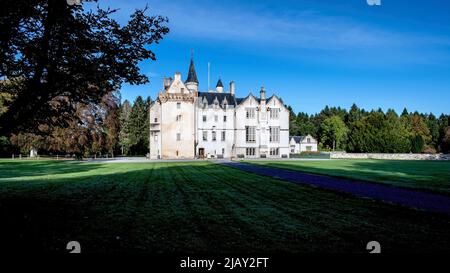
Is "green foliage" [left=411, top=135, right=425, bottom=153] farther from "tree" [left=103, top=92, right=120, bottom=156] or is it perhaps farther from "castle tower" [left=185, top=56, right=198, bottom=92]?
"tree" [left=103, top=92, right=120, bottom=156]

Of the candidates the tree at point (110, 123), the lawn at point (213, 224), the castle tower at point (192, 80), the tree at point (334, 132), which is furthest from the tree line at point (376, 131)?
the lawn at point (213, 224)

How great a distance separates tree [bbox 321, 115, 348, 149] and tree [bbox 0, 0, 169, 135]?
120377 millimetres

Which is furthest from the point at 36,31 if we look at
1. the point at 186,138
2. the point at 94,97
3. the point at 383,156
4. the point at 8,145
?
the point at 8,145

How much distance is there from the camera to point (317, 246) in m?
7.12

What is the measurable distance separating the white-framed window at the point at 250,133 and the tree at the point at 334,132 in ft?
211

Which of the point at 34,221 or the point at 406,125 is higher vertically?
the point at 406,125

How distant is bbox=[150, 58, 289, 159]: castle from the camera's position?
64.1 m

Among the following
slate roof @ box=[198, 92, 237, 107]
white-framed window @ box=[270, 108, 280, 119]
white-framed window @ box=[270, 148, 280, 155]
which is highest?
slate roof @ box=[198, 92, 237, 107]

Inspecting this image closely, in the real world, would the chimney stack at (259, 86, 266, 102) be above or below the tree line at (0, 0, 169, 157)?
above

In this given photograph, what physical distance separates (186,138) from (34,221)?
55.5 m

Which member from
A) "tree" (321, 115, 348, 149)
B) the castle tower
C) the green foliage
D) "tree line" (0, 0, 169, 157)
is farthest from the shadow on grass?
"tree" (321, 115, 348, 149)

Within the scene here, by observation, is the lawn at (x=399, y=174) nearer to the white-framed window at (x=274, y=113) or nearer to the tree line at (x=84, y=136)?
the white-framed window at (x=274, y=113)

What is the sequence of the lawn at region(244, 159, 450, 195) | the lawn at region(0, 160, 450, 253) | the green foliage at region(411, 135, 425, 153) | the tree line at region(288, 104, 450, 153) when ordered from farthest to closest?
the green foliage at region(411, 135, 425, 153)
the tree line at region(288, 104, 450, 153)
the lawn at region(244, 159, 450, 195)
the lawn at region(0, 160, 450, 253)
